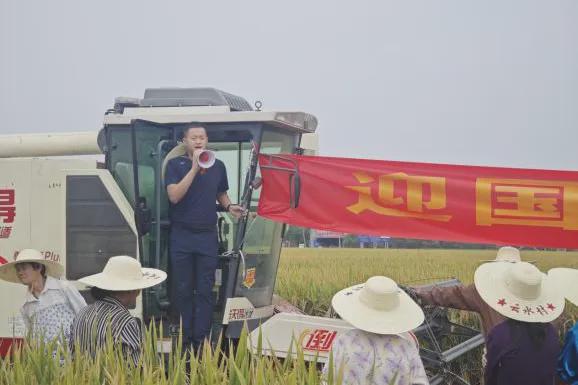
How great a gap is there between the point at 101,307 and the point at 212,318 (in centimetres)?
185

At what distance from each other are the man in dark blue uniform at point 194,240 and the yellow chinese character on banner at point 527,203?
7.03ft

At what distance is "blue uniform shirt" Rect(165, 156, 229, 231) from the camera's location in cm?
597

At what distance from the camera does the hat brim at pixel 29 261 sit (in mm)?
5489

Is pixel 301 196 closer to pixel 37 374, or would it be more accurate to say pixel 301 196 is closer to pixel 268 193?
pixel 268 193

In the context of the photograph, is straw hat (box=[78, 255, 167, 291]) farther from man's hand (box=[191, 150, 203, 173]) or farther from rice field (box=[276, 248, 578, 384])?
rice field (box=[276, 248, 578, 384])

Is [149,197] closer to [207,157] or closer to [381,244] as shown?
[207,157]

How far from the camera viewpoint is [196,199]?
5.98m

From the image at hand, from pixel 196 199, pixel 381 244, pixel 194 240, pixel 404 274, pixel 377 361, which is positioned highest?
pixel 196 199

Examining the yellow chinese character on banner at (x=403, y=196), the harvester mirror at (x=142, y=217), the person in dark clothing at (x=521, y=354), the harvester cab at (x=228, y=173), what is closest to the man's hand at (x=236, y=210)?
the harvester cab at (x=228, y=173)

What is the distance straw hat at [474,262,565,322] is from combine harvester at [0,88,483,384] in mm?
1459

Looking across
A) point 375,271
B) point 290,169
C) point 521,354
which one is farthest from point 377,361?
point 375,271

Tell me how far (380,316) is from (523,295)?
1.07m

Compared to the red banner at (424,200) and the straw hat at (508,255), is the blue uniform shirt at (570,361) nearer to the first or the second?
the straw hat at (508,255)

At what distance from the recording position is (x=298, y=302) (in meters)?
9.35
